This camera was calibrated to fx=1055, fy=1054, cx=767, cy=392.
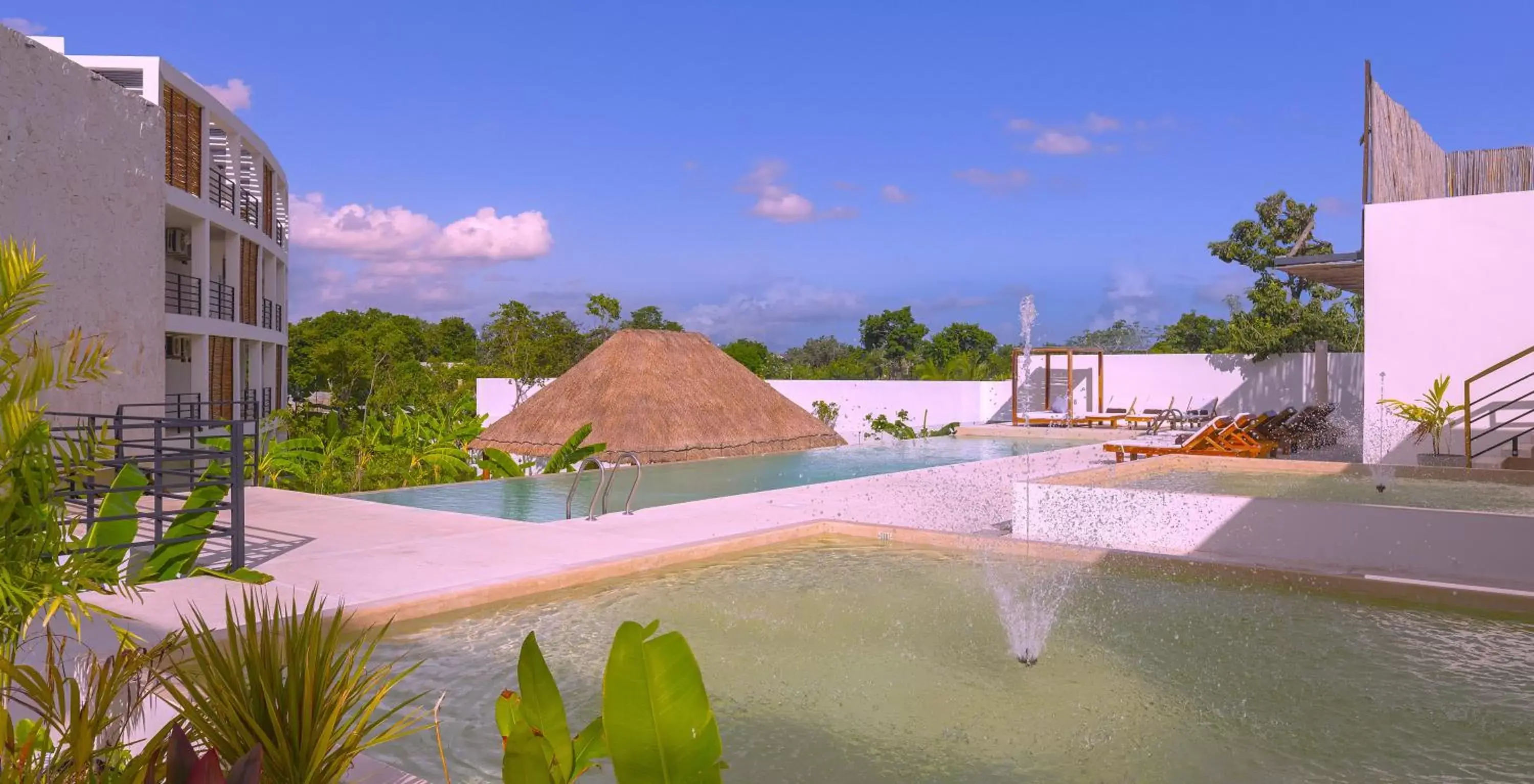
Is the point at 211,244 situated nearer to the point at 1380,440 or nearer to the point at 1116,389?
the point at 1116,389

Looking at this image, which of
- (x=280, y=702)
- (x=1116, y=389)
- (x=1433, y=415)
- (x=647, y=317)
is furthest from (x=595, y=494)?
(x=647, y=317)

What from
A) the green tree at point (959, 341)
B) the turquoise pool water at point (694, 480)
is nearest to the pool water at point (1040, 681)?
the turquoise pool water at point (694, 480)

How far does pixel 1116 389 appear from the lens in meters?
26.4

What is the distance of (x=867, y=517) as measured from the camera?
996cm

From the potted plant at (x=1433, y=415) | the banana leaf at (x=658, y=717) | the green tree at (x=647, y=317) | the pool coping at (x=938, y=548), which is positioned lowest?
the pool coping at (x=938, y=548)

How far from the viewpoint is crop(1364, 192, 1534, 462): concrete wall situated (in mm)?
12703

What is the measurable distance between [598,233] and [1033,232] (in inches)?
531

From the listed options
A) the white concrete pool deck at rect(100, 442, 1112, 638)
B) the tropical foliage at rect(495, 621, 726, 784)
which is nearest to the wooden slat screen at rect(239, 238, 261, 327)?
the white concrete pool deck at rect(100, 442, 1112, 638)

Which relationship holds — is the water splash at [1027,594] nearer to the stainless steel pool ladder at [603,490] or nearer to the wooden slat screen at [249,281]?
the stainless steel pool ladder at [603,490]

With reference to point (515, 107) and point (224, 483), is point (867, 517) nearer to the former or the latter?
point (224, 483)

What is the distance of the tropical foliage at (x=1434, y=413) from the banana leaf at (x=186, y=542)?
13.3m

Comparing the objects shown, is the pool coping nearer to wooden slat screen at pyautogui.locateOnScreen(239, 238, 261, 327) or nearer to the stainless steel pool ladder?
the stainless steel pool ladder

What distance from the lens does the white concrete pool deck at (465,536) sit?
6027 millimetres

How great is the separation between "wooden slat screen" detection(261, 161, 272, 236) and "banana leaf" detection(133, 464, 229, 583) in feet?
70.9
